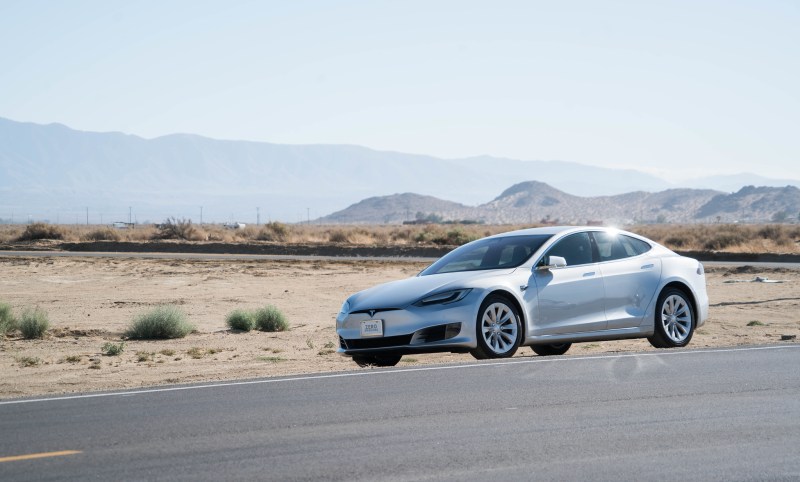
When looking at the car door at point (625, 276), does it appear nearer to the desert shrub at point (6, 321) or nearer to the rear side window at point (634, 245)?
the rear side window at point (634, 245)

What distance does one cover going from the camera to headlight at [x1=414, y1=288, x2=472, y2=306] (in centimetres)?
1249

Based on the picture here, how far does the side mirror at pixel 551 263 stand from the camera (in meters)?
13.1

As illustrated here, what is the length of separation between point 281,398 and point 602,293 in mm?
5161

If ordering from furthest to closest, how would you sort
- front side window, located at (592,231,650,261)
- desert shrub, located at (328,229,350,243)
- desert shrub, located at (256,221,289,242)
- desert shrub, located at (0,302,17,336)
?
desert shrub, located at (256,221,289,242), desert shrub, located at (328,229,350,243), desert shrub, located at (0,302,17,336), front side window, located at (592,231,650,261)

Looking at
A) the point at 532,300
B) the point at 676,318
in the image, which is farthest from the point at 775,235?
the point at 532,300

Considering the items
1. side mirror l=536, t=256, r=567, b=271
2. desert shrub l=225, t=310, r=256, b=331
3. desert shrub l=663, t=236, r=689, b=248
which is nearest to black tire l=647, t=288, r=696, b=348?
side mirror l=536, t=256, r=567, b=271

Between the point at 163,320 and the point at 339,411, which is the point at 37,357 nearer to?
the point at 163,320

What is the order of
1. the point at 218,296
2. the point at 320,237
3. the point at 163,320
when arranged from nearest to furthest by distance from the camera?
the point at 163,320, the point at 218,296, the point at 320,237

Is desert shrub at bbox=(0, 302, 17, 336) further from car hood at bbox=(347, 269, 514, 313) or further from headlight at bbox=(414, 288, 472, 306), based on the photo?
headlight at bbox=(414, 288, 472, 306)

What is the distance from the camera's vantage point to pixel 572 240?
45.8 ft

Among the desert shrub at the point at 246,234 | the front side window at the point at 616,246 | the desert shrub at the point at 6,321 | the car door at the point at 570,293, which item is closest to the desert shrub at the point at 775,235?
the desert shrub at the point at 246,234

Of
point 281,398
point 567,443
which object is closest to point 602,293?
point 281,398

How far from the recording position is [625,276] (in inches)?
551

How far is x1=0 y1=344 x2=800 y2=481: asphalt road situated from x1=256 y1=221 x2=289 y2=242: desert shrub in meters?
56.0
